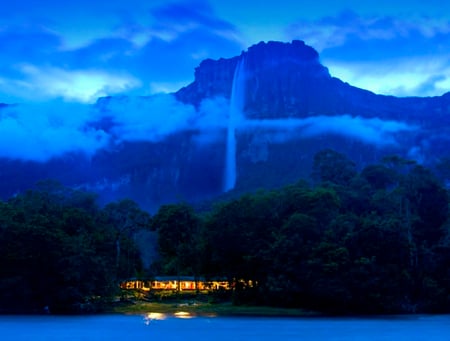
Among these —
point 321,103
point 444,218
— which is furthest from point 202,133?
point 444,218

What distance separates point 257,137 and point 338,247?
10214 centimetres

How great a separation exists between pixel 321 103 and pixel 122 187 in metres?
57.2

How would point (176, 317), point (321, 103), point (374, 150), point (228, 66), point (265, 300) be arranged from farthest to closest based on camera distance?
point (228, 66)
point (321, 103)
point (374, 150)
point (265, 300)
point (176, 317)

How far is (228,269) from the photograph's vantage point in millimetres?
61875

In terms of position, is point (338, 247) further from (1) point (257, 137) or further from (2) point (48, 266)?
(1) point (257, 137)

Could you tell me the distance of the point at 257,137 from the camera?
156500mm

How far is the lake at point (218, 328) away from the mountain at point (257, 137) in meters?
88.5

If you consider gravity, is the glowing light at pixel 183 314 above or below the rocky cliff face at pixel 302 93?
below

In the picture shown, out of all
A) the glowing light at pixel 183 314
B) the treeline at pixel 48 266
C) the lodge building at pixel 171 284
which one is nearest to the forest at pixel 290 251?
the treeline at pixel 48 266

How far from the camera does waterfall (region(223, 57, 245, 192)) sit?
157 meters

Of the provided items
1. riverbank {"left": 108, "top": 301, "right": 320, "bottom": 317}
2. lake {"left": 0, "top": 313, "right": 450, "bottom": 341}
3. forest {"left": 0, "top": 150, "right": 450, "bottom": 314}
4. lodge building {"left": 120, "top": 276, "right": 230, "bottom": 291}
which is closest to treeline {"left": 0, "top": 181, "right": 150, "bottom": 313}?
forest {"left": 0, "top": 150, "right": 450, "bottom": 314}

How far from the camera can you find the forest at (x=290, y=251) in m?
54.9

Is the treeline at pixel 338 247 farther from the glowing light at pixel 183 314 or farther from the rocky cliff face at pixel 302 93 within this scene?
the rocky cliff face at pixel 302 93

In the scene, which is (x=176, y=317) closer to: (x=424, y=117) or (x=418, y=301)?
(x=418, y=301)
